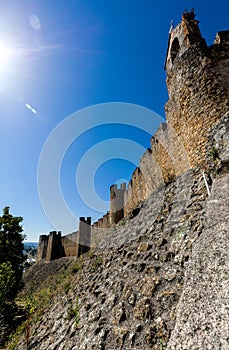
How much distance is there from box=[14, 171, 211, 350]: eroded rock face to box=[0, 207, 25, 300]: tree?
7.32 m

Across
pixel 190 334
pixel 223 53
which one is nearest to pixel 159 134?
pixel 223 53

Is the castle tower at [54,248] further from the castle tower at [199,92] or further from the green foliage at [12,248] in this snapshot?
the castle tower at [199,92]

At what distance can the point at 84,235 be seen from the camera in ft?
67.9

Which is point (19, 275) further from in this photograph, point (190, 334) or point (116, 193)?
point (190, 334)

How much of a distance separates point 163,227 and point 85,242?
17355 mm

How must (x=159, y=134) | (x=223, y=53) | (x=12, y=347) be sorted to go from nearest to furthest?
(x=12, y=347), (x=223, y=53), (x=159, y=134)

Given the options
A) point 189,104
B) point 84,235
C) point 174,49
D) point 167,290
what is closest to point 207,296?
point 167,290

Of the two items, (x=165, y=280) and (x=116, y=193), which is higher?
(x=116, y=193)

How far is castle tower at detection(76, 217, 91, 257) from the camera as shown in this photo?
1970cm

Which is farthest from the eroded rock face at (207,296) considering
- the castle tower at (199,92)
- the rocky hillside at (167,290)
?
the castle tower at (199,92)

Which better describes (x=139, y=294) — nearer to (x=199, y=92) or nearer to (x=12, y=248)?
(x=199, y=92)

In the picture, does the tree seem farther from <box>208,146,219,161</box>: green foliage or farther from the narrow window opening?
the narrow window opening

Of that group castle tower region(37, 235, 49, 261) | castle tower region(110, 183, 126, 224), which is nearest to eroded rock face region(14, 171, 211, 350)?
castle tower region(110, 183, 126, 224)

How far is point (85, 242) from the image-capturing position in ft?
67.0
